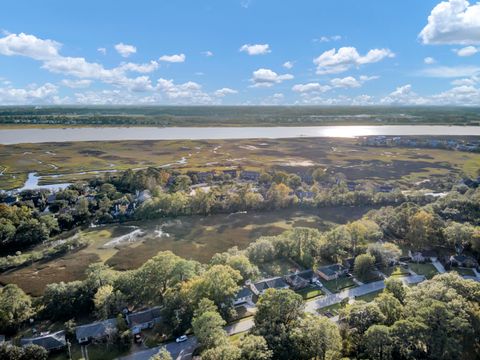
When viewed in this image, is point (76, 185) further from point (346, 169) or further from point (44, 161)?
point (346, 169)

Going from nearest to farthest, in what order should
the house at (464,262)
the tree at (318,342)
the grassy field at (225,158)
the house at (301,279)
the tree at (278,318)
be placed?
the tree at (318,342) → the tree at (278,318) → the house at (301,279) → the house at (464,262) → the grassy field at (225,158)

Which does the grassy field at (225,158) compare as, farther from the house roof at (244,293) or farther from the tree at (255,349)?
the tree at (255,349)

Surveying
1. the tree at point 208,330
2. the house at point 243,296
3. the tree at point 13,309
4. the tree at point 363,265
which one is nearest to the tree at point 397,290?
the tree at point 363,265

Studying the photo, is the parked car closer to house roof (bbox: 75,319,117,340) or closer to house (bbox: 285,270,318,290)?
house roof (bbox: 75,319,117,340)

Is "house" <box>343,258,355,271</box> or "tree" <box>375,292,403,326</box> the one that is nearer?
"tree" <box>375,292,403,326</box>

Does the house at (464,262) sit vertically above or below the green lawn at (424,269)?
above

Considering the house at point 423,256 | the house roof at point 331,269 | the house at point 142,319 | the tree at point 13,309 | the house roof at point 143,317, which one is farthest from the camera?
the house at point 423,256

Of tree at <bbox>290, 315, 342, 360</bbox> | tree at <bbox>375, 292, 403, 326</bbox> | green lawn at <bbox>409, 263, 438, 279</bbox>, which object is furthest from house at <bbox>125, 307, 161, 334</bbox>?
green lawn at <bbox>409, 263, 438, 279</bbox>
